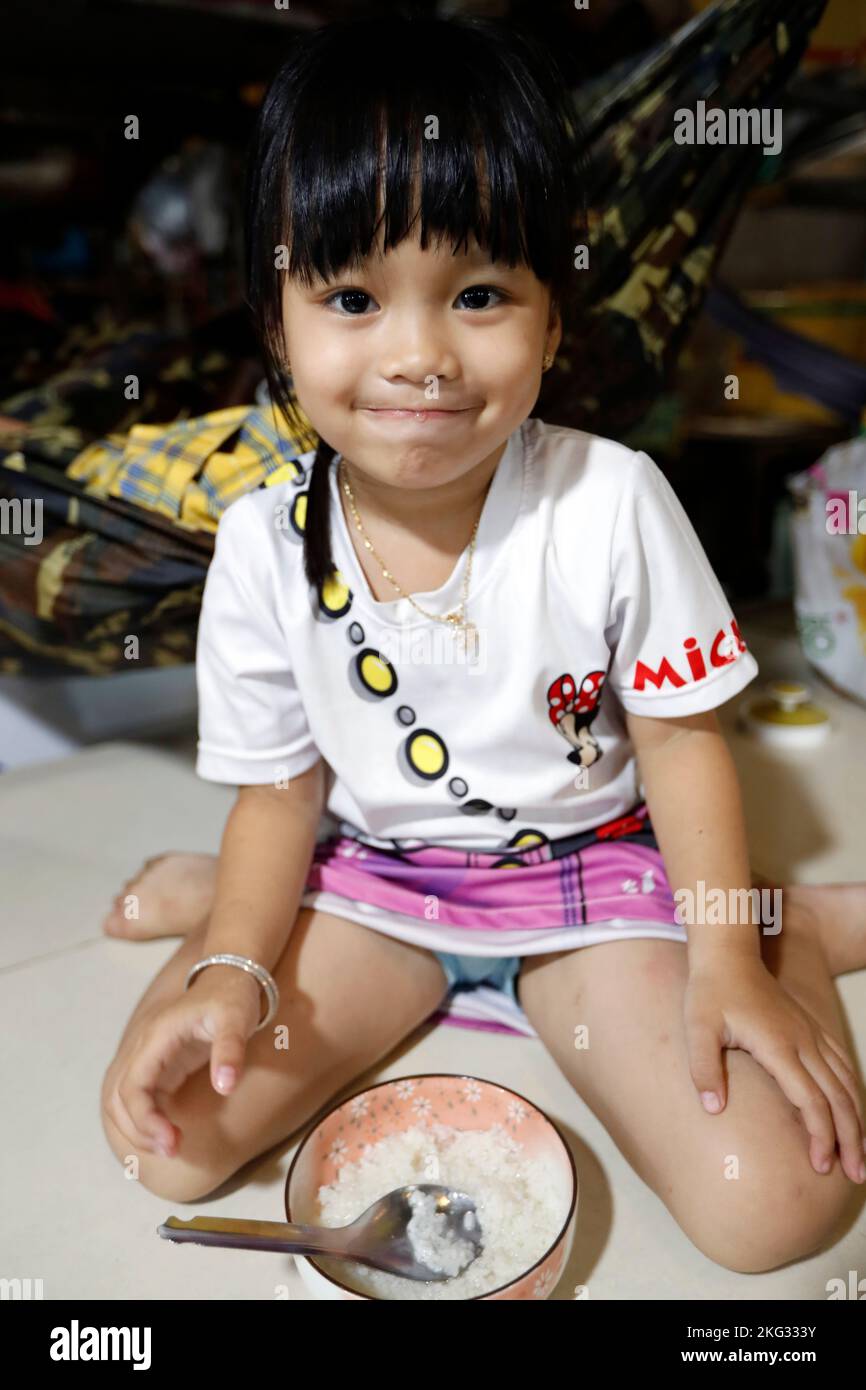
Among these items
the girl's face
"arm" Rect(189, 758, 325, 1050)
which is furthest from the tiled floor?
the girl's face

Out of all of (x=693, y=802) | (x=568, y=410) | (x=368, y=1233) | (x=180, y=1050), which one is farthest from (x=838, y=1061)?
(x=568, y=410)

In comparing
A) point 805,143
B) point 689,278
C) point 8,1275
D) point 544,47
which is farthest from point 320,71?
point 805,143

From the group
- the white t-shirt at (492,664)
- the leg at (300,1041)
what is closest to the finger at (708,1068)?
the white t-shirt at (492,664)

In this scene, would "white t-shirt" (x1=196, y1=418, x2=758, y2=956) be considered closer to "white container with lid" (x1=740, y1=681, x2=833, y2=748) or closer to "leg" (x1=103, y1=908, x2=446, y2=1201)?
"leg" (x1=103, y1=908, x2=446, y2=1201)

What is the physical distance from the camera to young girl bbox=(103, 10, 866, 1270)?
59cm

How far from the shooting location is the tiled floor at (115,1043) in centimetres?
61

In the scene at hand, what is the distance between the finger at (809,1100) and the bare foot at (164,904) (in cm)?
46

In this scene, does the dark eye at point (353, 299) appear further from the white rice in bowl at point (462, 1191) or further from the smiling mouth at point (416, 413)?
the white rice in bowl at point (462, 1191)

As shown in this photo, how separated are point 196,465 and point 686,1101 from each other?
71 cm

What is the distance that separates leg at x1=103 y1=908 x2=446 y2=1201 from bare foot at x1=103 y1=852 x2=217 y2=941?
0.10 metres

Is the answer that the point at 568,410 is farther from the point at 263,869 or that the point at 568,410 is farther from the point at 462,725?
the point at 263,869

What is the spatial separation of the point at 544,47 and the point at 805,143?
3.20 feet

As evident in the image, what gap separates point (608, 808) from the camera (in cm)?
Answer: 78

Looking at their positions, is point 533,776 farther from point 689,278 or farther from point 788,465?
point 788,465
